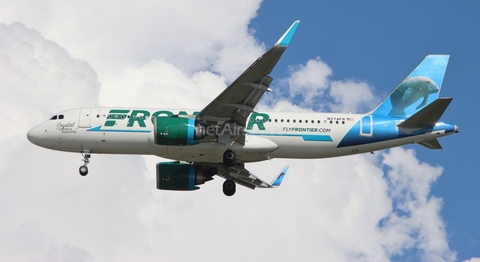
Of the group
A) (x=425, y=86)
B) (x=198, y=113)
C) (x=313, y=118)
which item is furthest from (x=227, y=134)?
(x=425, y=86)

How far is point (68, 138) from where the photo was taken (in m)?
51.3

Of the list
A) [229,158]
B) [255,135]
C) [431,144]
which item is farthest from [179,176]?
[431,144]

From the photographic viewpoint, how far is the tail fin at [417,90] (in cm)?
5309

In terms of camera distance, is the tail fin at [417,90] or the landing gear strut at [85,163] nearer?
the landing gear strut at [85,163]

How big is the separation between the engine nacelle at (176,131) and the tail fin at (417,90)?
12022mm

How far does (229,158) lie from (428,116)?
12333mm

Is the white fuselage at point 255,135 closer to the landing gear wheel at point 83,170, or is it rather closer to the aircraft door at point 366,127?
the aircraft door at point 366,127

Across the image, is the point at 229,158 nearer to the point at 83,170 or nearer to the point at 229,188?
the point at 229,188

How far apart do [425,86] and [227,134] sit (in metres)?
14.5

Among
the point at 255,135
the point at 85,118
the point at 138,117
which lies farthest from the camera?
the point at 85,118

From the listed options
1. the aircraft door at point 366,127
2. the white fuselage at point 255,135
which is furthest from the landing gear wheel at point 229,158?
the aircraft door at point 366,127

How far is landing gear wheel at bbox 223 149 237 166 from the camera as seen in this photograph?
162 feet

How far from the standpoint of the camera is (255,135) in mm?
50438

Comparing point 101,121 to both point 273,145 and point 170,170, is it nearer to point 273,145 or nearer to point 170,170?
point 170,170
